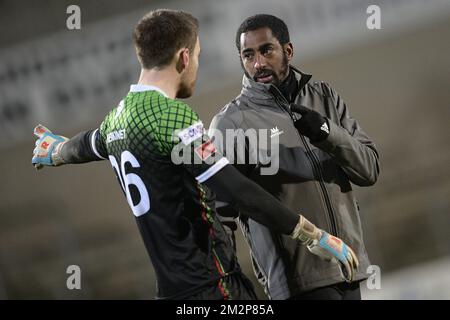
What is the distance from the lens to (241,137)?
8.95 ft

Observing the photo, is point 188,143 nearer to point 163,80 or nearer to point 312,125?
point 163,80

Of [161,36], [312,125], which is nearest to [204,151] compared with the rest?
[161,36]

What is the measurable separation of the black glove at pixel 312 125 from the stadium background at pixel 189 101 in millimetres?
2322

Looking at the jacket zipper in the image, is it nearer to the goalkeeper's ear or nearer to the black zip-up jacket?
the black zip-up jacket

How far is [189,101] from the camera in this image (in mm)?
5262

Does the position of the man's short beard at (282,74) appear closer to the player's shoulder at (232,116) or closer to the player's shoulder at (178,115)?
the player's shoulder at (232,116)

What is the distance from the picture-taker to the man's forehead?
2.80 metres

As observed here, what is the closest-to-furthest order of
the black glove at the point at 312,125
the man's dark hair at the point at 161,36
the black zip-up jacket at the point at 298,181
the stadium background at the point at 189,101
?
1. the man's dark hair at the point at 161,36
2. the black glove at the point at 312,125
3. the black zip-up jacket at the point at 298,181
4. the stadium background at the point at 189,101

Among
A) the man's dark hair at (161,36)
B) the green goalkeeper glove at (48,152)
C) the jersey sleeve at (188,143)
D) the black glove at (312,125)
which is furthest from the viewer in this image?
the green goalkeeper glove at (48,152)

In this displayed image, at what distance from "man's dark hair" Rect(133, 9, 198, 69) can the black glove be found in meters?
0.47

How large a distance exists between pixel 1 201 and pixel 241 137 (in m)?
2.99

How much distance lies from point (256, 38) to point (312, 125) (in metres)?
0.43

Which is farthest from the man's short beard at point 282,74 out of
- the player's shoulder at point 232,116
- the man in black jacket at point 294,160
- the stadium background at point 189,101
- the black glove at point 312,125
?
the stadium background at point 189,101

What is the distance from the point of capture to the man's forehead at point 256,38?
280 centimetres
